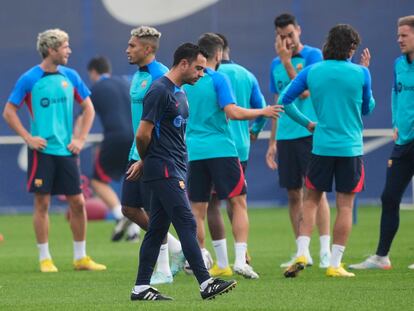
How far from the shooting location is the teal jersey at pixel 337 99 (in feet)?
32.9

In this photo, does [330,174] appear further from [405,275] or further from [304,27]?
[304,27]

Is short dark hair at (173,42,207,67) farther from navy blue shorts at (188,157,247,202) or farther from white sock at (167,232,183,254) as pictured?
white sock at (167,232,183,254)

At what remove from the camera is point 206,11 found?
20031 mm

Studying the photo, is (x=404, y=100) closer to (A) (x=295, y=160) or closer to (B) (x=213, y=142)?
(A) (x=295, y=160)

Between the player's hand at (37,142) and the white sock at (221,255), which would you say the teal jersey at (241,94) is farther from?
the player's hand at (37,142)

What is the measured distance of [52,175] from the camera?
11758mm

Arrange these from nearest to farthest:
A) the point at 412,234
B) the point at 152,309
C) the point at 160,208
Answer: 1. the point at 152,309
2. the point at 160,208
3. the point at 412,234

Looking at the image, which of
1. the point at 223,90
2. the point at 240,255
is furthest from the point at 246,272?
the point at 223,90

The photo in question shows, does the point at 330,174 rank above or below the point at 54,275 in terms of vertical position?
above

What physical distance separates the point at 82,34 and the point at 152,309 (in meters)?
12.7

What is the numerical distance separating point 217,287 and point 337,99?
2.52 meters

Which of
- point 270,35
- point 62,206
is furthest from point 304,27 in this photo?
point 62,206

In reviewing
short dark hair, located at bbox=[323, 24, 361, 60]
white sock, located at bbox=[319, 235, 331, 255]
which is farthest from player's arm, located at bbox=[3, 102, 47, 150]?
short dark hair, located at bbox=[323, 24, 361, 60]

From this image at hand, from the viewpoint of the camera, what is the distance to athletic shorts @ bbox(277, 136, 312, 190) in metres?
11.8
